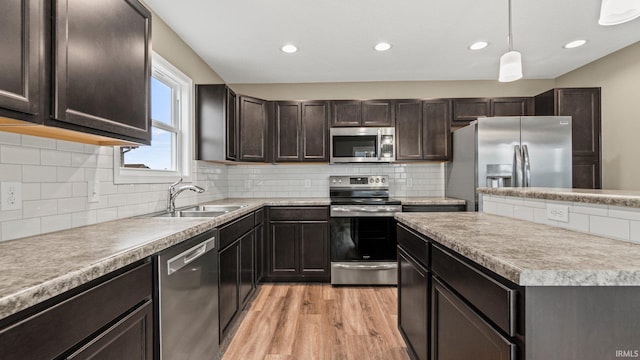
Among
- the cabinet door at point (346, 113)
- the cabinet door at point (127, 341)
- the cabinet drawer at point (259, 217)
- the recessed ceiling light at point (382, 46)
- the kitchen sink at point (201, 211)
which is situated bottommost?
the cabinet door at point (127, 341)

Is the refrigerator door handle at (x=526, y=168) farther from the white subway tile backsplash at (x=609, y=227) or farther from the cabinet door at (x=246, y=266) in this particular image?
the cabinet door at (x=246, y=266)

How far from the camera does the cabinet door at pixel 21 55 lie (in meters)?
0.89

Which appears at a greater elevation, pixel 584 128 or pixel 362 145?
pixel 584 128

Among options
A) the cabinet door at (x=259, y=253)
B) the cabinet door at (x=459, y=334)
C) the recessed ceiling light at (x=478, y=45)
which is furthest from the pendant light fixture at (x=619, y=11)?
the cabinet door at (x=259, y=253)

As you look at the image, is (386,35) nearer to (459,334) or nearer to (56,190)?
(459,334)

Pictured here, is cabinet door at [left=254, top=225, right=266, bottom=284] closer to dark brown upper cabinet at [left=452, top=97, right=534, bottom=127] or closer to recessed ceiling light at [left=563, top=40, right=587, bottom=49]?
dark brown upper cabinet at [left=452, top=97, right=534, bottom=127]

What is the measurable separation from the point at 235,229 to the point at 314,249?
1288 mm

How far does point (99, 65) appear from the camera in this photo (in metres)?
1.29

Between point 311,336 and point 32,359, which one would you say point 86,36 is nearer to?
point 32,359

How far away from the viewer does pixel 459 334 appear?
1171 mm

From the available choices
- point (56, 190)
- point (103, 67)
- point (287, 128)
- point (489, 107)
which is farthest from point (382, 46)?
point (56, 190)

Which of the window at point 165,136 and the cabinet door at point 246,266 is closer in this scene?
the window at point 165,136

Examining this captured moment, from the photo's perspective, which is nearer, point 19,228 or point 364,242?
point 19,228

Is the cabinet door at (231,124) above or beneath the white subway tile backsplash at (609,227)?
above
